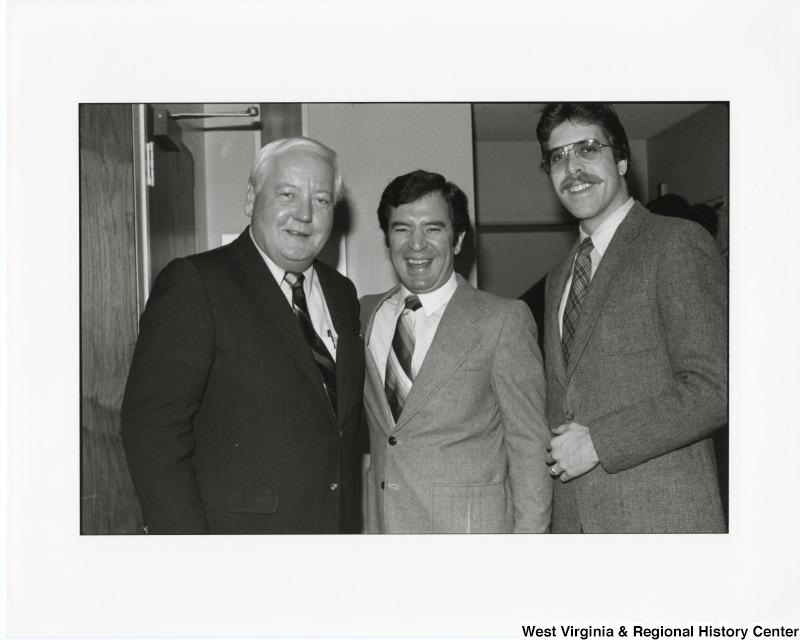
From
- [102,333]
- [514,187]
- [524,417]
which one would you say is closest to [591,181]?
[514,187]

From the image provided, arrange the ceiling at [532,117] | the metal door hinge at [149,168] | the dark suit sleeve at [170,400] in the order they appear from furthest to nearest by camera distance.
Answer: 1. the metal door hinge at [149,168]
2. the ceiling at [532,117]
3. the dark suit sleeve at [170,400]

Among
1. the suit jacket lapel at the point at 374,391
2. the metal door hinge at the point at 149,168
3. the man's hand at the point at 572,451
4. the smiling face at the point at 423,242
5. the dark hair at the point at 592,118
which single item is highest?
the dark hair at the point at 592,118

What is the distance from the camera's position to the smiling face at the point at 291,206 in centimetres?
174

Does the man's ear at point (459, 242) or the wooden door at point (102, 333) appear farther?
the man's ear at point (459, 242)

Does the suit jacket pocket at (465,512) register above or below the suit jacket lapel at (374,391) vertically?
below

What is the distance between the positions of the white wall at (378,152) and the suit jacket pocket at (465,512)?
1.92 feet

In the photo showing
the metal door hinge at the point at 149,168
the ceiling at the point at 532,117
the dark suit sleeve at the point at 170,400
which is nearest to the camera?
the dark suit sleeve at the point at 170,400

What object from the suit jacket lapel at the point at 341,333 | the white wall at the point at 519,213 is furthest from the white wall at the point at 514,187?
the suit jacket lapel at the point at 341,333

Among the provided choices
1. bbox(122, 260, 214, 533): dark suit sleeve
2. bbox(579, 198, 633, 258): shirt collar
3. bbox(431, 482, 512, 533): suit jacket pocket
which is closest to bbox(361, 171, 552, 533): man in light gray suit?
bbox(431, 482, 512, 533): suit jacket pocket

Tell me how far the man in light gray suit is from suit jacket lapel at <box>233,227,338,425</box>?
0.62 feet

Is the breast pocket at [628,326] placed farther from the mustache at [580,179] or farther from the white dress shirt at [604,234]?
the mustache at [580,179]
